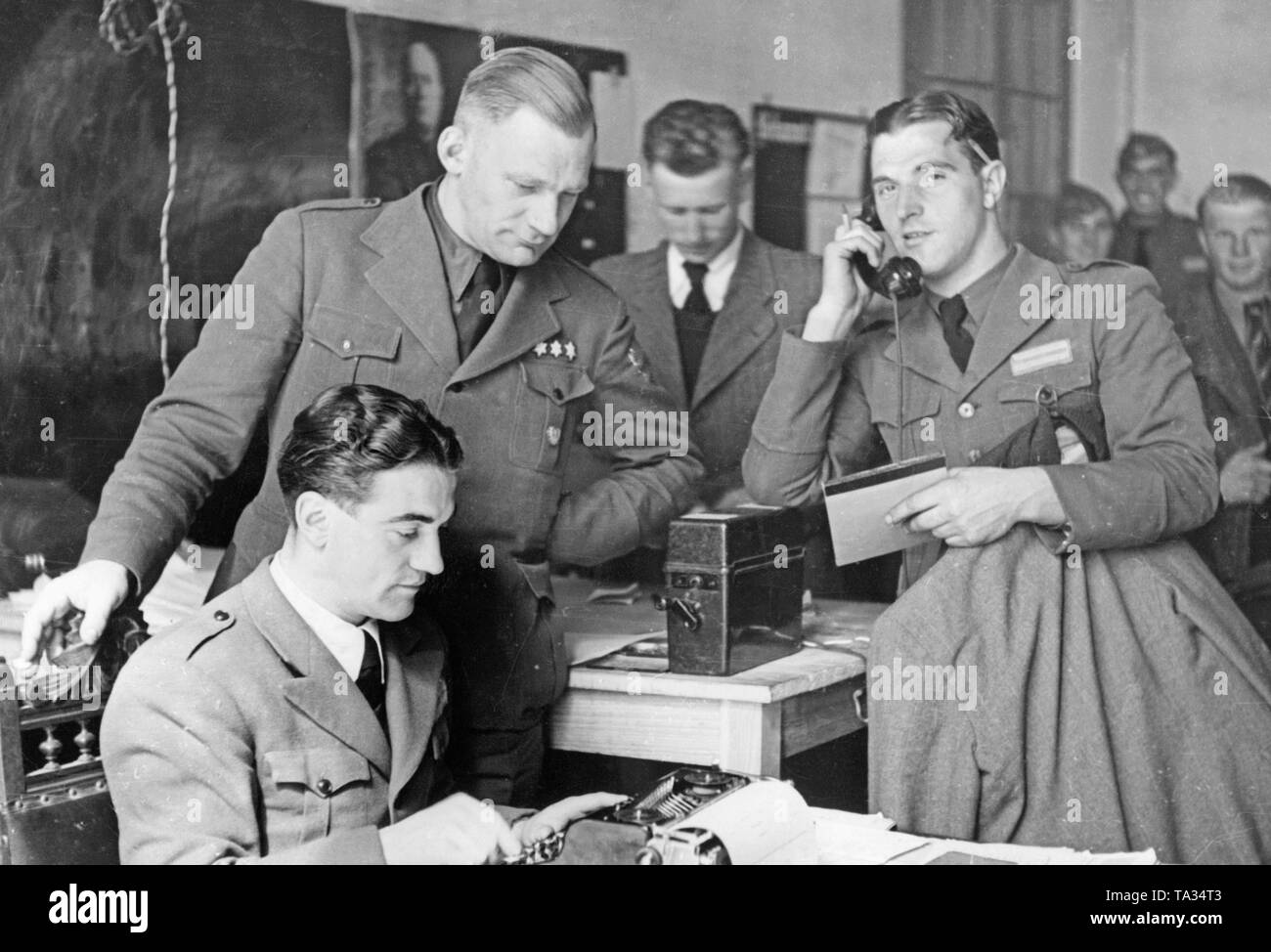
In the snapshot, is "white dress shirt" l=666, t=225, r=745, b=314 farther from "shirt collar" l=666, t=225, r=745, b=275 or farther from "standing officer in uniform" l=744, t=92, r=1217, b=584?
"standing officer in uniform" l=744, t=92, r=1217, b=584

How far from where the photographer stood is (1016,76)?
2936 mm

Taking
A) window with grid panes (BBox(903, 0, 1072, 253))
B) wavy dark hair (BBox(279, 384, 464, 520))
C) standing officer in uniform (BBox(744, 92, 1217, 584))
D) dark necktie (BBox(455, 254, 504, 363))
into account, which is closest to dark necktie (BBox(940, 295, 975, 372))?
standing officer in uniform (BBox(744, 92, 1217, 584))

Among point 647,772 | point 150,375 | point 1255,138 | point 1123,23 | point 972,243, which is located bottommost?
point 647,772

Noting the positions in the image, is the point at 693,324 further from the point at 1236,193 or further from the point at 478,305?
the point at 1236,193

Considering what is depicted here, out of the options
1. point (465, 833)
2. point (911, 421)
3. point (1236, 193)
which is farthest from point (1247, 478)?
point (465, 833)

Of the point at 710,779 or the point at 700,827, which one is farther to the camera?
the point at 710,779

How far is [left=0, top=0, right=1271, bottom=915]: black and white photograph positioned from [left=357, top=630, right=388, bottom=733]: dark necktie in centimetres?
13

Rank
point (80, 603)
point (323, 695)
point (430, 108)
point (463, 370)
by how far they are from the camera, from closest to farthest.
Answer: point (323, 695), point (80, 603), point (463, 370), point (430, 108)

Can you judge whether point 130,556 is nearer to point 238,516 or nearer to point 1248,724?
point 238,516

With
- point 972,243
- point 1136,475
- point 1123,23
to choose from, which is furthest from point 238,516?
point 1123,23

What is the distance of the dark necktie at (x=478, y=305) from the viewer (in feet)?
9.71

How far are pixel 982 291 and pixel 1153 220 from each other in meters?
0.36

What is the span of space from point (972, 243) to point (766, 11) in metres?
0.63

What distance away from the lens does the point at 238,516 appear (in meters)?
2.95
